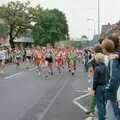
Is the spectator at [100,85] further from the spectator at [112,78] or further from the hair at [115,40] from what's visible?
the hair at [115,40]

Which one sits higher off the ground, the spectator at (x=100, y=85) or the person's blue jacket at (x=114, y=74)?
the person's blue jacket at (x=114, y=74)

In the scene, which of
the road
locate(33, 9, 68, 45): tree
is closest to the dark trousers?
the road

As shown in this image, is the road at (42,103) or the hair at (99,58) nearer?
the hair at (99,58)

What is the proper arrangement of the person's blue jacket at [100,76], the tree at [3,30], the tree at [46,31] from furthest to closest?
the tree at [46,31], the tree at [3,30], the person's blue jacket at [100,76]

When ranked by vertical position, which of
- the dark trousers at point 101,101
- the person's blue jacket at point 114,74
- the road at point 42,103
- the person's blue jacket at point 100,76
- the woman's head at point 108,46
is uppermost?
the woman's head at point 108,46

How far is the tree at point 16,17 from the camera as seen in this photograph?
82.2 meters

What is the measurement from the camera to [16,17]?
8219 cm

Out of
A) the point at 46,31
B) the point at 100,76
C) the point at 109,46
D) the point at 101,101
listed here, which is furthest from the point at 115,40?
the point at 46,31

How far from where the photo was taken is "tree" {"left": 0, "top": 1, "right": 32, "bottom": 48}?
270ft

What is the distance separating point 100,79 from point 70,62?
2429 centimetres

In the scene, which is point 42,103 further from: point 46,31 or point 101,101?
point 46,31

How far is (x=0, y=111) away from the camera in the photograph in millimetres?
14070

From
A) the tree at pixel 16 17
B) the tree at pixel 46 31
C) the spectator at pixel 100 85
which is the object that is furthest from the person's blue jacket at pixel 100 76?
the tree at pixel 46 31

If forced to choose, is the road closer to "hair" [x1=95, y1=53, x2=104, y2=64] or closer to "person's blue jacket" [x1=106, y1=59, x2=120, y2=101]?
"hair" [x1=95, y1=53, x2=104, y2=64]
